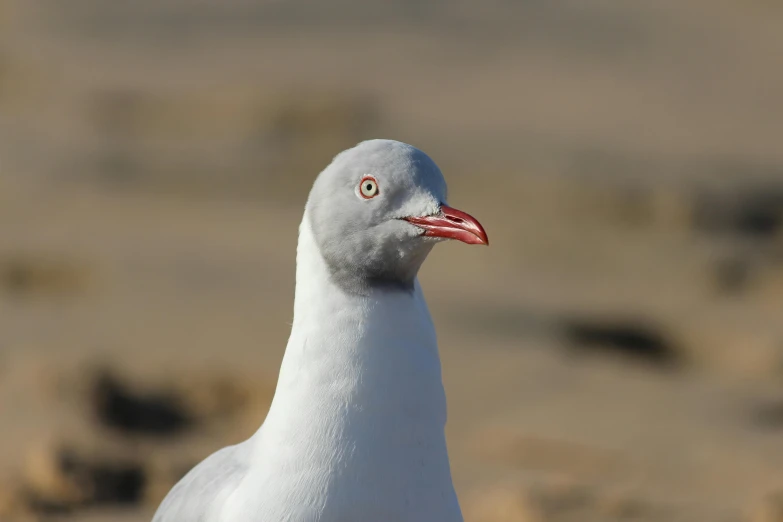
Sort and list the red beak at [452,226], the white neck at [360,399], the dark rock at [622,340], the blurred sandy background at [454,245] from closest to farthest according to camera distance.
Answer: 1. the red beak at [452,226]
2. the white neck at [360,399]
3. the blurred sandy background at [454,245]
4. the dark rock at [622,340]

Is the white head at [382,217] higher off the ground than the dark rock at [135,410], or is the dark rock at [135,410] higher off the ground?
the dark rock at [135,410]

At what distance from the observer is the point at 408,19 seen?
1243cm

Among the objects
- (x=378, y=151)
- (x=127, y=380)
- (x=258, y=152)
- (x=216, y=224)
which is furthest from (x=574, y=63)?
(x=378, y=151)

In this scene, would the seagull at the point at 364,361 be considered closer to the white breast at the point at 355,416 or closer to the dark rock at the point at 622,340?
the white breast at the point at 355,416

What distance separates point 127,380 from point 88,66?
17.7 ft

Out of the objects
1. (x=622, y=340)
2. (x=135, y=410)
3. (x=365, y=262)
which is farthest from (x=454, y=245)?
(x=365, y=262)

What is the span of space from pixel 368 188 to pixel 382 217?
0.28ft

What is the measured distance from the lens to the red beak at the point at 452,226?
3.07m

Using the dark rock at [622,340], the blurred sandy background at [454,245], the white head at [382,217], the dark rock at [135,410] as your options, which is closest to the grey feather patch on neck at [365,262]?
the white head at [382,217]

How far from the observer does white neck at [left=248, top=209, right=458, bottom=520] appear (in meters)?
3.18

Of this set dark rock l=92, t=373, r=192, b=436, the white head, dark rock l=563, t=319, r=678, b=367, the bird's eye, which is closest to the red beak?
A: the white head

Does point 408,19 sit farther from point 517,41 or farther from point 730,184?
point 730,184

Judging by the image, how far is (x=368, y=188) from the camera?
3.17 meters

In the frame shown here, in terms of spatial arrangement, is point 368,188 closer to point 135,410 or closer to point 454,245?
point 135,410
